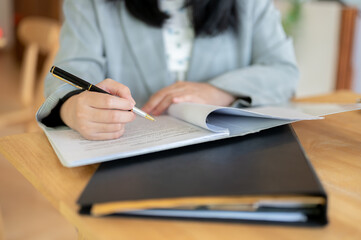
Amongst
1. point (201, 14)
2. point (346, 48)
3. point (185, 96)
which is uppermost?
point (201, 14)

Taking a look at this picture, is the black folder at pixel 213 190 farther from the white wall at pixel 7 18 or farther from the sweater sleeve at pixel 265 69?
the white wall at pixel 7 18

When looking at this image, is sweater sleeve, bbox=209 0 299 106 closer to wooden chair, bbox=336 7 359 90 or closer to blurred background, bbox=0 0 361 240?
blurred background, bbox=0 0 361 240

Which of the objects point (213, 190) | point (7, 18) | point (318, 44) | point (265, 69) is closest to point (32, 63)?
point (265, 69)

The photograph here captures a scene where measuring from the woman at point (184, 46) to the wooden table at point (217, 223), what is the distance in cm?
23

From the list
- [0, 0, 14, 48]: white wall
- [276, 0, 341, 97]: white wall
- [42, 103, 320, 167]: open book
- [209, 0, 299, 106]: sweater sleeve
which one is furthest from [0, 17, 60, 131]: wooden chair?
[0, 0, 14, 48]: white wall

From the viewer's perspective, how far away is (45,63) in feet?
4.50

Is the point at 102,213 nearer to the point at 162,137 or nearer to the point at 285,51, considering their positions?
the point at 162,137

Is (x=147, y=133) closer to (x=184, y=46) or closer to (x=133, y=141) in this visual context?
(x=133, y=141)

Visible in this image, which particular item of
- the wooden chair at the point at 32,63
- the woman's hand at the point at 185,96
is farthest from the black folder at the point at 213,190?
the wooden chair at the point at 32,63

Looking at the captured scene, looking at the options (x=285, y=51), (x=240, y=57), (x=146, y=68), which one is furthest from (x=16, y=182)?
(x=285, y=51)

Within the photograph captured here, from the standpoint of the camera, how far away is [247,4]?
0.94 m

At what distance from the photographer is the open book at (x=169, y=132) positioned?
17.2 inches

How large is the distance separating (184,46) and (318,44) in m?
1.90

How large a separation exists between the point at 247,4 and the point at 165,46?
0.23 metres
